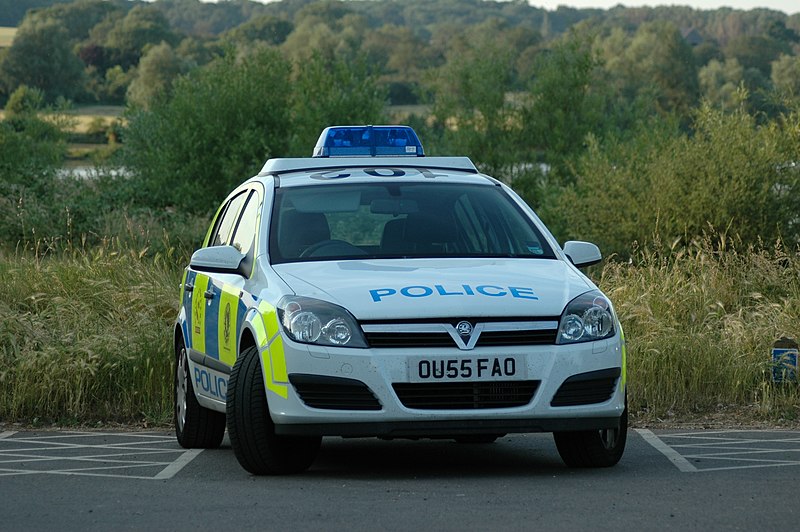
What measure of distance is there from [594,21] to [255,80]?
446 feet

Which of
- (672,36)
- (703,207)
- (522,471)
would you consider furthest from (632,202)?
(672,36)

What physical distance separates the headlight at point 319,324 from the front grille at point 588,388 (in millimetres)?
1013

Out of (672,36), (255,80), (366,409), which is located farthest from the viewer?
(672,36)

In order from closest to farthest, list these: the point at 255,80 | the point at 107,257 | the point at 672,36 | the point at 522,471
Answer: the point at 522,471
the point at 107,257
the point at 255,80
the point at 672,36

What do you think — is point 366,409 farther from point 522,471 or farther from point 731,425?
point 731,425

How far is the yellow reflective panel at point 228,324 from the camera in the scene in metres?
8.30

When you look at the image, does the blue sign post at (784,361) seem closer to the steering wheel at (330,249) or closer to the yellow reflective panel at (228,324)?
the steering wheel at (330,249)

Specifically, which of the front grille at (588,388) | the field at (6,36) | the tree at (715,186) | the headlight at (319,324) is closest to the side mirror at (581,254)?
the front grille at (588,388)

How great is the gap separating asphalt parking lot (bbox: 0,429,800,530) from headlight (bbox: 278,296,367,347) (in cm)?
71

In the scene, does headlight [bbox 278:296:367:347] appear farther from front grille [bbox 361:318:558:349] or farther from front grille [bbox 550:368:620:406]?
front grille [bbox 550:368:620:406]

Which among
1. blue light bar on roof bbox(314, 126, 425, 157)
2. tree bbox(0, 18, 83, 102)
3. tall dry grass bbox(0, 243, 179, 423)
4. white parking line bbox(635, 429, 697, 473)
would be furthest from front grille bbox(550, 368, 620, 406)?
tree bbox(0, 18, 83, 102)

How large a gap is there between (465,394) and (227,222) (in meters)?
3.00

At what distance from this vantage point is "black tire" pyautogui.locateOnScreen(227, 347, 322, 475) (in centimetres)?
759

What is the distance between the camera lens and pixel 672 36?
131875 mm
